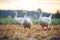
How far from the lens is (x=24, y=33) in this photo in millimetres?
1452

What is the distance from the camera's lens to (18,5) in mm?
1480

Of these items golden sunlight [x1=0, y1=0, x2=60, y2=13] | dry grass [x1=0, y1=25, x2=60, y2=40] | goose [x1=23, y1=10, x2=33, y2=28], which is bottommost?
dry grass [x1=0, y1=25, x2=60, y2=40]

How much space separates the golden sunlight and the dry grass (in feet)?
0.73

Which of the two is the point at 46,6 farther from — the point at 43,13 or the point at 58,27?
the point at 58,27

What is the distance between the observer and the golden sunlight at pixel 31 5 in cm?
147

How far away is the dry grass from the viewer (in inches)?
57.0

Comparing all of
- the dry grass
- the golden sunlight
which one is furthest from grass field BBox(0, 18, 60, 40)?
the golden sunlight

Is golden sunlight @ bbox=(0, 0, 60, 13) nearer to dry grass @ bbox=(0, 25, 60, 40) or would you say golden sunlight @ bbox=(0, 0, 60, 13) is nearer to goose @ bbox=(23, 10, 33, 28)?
goose @ bbox=(23, 10, 33, 28)

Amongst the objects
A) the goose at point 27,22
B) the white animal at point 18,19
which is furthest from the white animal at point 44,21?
the white animal at point 18,19

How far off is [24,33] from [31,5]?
→ 35 centimetres

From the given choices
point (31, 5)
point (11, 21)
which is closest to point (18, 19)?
point (11, 21)

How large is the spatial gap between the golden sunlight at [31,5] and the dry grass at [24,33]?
22 centimetres

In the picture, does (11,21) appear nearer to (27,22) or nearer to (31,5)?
(27,22)

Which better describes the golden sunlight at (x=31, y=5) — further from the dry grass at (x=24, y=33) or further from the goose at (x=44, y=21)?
the dry grass at (x=24, y=33)
